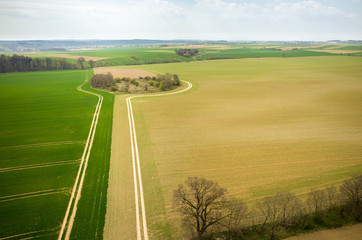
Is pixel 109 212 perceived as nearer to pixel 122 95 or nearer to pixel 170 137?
pixel 170 137

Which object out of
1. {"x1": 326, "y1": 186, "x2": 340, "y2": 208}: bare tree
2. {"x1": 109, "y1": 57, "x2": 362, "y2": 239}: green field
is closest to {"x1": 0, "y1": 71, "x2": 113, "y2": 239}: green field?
{"x1": 109, "y1": 57, "x2": 362, "y2": 239}: green field

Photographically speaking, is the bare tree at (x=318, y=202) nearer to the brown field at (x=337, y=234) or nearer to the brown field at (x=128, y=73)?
the brown field at (x=337, y=234)

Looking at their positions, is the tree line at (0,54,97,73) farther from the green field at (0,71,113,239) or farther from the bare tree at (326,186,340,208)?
the bare tree at (326,186,340,208)

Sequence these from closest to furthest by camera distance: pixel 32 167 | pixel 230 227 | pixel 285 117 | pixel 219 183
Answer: pixel 230 227
pixel 219 183
pixel 32 167
pixel 285 117

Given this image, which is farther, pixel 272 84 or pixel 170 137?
pixel 272 84

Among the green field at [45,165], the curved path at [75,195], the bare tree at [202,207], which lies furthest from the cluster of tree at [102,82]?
the bare tree at [202,207]

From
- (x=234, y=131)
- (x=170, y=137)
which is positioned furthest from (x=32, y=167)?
(x=234, y=131)
